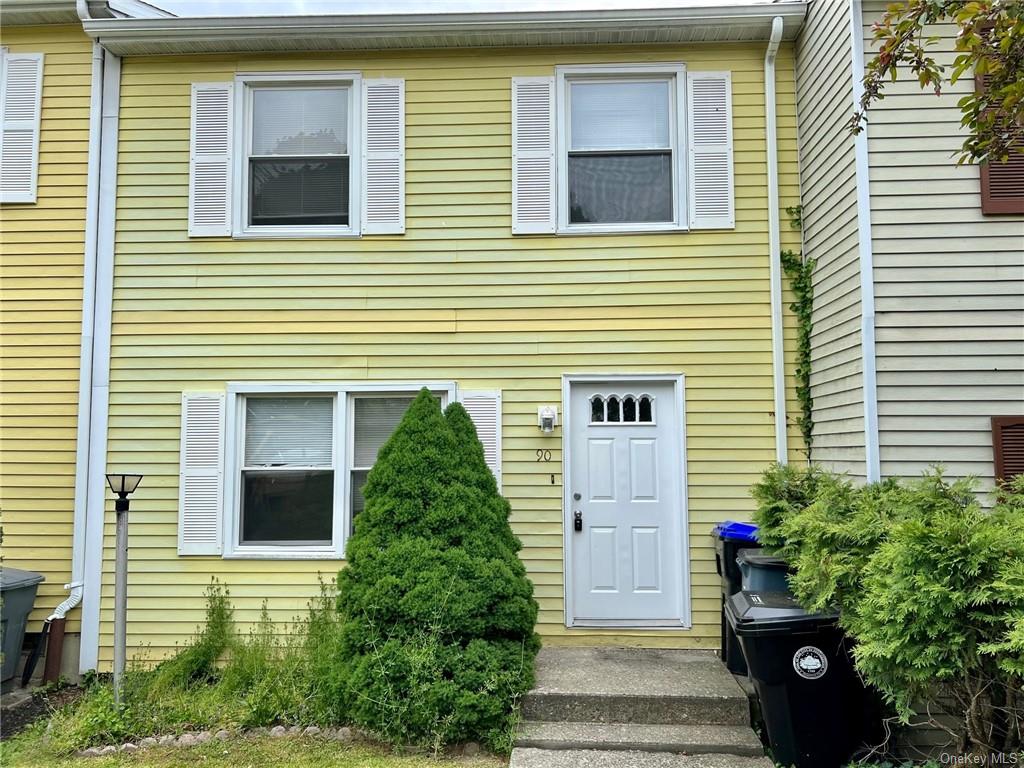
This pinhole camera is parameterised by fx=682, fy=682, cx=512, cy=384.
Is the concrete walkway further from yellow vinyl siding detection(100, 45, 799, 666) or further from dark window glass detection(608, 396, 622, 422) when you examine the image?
dark window glass detection(608, 396, 622, 422)

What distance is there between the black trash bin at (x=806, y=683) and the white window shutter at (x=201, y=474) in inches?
161

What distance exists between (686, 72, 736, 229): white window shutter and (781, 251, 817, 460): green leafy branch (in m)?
0.72

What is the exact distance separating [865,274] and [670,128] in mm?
2164

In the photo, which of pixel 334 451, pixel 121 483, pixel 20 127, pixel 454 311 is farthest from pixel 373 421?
pixel 20 127

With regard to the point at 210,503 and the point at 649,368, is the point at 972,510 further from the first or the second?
the point at 210,503

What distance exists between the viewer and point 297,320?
5641 millimetres

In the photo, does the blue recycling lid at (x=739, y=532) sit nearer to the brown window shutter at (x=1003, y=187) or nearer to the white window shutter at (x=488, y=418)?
the white window shutter at (x=488, y=418)

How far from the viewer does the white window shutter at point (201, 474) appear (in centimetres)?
550

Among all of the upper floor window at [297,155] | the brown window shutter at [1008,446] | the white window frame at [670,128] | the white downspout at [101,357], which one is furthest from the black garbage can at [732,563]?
the white downspout at [101,357]

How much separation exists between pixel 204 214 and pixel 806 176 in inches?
195

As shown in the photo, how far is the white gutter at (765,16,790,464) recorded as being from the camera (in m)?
5.39

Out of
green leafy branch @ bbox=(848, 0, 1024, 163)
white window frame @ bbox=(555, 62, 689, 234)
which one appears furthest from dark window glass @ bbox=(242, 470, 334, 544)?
green leafy branch @ bbox=(848, 0, 1024, 163)

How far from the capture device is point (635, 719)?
13.7 feet

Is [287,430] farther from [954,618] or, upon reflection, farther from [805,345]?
[954,618]
